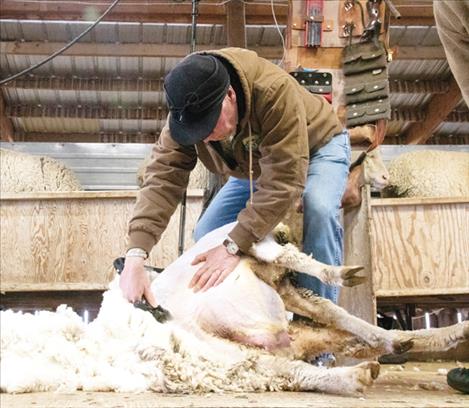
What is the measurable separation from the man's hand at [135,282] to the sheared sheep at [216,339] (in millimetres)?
52

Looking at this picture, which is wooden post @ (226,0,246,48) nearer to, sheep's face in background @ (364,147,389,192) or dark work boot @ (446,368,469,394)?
sheep's face in background @ (364,147,389,192)

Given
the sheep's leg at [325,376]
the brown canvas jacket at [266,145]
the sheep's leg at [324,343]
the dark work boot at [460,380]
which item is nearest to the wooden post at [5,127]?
the brown canvas jacket at [266,145]

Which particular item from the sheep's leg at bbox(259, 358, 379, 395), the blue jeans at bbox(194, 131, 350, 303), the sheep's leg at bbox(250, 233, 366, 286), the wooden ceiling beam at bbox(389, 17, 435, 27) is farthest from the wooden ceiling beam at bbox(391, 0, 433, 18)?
the sheep's leg at bbox(259, 358, 379, 395)

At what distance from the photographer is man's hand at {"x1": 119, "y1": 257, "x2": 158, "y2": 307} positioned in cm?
246

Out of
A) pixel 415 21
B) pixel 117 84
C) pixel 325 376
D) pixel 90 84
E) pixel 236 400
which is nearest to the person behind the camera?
pixel 236 400

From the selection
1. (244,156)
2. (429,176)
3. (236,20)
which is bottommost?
(244,156)

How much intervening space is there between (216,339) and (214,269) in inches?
12.0

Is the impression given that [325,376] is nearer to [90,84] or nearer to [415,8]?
[415,8]

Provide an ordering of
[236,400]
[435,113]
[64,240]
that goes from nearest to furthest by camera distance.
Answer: [236,400]
[64,240]
[435,113]

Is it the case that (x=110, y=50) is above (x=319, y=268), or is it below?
above

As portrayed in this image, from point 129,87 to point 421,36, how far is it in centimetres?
415

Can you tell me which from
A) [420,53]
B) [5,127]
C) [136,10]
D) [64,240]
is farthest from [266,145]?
[5,127]

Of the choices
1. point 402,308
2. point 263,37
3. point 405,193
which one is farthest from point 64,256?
point 263,37

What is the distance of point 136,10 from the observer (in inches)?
245
